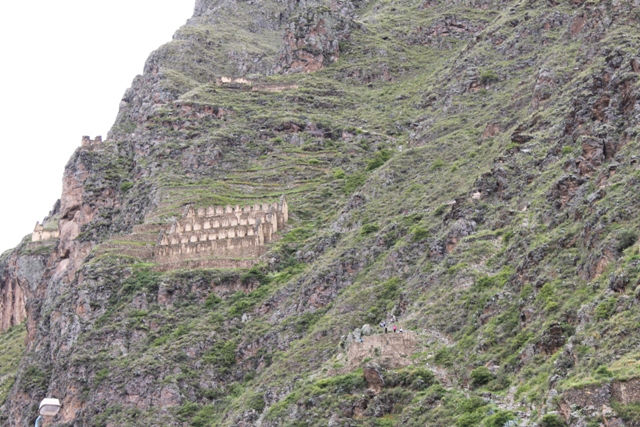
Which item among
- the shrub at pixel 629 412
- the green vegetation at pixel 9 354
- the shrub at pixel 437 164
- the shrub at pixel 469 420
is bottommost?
the green vegetation at pixel 9 354

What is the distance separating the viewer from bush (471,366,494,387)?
64625 millimetres

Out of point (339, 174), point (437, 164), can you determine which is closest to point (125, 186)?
point (339, 174)

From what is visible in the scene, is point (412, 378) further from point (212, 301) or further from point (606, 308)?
point (212, 301)

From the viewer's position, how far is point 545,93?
10650 centimetres

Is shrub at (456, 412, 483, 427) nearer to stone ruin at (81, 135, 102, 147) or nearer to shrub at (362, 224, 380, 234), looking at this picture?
shrub at (362, 224, 380, 234)

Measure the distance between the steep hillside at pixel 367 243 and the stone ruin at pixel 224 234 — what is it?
285mm

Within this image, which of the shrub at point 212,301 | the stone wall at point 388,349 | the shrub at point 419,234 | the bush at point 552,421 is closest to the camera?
the bush at point 552,421

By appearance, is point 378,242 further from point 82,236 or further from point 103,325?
point 82,236

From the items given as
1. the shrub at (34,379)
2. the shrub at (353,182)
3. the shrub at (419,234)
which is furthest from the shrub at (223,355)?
the shrub at (353,182)

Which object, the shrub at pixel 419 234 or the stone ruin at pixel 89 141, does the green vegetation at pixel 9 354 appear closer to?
the stone ruin at pixel 89 141

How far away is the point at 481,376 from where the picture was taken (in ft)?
213

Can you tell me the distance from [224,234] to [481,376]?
177 feet

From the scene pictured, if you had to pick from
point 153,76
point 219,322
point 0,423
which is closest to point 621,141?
point 219,322

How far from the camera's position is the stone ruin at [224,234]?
373 feet
